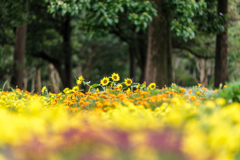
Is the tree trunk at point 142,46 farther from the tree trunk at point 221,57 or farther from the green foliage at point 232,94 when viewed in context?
the green foliage at point 232,94

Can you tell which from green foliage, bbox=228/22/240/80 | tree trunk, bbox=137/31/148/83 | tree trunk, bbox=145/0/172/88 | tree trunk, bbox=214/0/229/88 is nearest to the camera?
tree trunk, bbox=145/0/172/88

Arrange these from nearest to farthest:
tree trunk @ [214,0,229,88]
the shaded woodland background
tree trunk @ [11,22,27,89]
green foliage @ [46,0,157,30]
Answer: green foliage @ [46,0,157,30] → the shaded woodland background → tree trunk @ [214,0,229,88] → tree trunk @ [11,22,27,89]

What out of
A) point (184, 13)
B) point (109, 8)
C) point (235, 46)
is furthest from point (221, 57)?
point (235, 46)

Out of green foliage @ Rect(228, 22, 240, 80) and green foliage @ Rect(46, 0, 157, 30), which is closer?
green foliage @ Rect(46, 0, 157, 30)

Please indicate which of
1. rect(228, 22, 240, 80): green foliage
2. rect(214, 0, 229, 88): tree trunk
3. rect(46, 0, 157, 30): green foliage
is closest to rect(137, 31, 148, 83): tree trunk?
rect(214, 0, 229, 88): tree trunk

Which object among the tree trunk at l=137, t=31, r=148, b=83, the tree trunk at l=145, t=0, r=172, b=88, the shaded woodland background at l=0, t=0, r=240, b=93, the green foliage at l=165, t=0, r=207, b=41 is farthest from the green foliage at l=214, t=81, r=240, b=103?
the tree trunk at l=137, t=31, r=148, b=83

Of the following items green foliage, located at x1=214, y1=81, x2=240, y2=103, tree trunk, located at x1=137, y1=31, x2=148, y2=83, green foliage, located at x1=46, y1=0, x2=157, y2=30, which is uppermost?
green foliage, located at x1=46, y1=0, x2=157, y2=30

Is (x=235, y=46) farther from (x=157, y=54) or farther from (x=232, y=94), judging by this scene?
(x=232, y=94)

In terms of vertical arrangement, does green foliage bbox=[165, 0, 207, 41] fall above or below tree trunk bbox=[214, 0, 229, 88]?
above

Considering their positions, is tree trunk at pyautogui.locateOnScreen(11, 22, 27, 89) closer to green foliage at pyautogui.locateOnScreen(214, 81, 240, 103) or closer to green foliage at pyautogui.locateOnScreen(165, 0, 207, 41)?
green foliage at pyautogui.locateOnScreen(165, 0, 207, 41)

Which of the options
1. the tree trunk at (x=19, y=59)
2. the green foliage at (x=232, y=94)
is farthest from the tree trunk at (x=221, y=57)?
the tree trunk at (x=19, y=59)

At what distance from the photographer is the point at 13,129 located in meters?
2.43

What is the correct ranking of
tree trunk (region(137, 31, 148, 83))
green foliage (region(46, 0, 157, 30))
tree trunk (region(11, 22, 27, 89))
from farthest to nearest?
tree trunk (region(137, 31, 148, 83))
tree trunk (region(11, 22, 27, 89))
green foliage (region(46, 0, 157, 30))

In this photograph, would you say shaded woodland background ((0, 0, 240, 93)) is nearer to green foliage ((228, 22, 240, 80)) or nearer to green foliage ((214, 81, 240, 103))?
green foliage ((228, 22, 240, 80))
